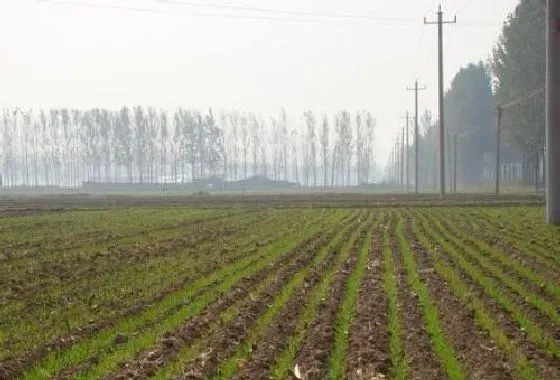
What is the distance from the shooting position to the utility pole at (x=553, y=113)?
24234mm

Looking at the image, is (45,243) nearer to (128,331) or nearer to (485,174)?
(128,331)

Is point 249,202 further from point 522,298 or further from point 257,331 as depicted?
point 257,331

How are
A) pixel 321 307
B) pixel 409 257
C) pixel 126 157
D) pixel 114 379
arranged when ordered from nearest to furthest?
pixel 114 379 → pixel 321 307 → pixel 409 257 → pixel 126 157

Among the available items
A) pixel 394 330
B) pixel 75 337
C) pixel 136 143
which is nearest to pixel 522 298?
pixel 394 330

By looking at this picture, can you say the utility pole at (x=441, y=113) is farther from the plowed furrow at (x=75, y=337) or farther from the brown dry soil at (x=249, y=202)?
the plowed furrow at (x=75, y=337)

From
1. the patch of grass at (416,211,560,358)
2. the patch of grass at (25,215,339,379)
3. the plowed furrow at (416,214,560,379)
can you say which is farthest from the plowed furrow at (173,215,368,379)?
the patch of grass at (416,211,560,358)

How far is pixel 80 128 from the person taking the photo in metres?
135

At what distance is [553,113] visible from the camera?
2439cm

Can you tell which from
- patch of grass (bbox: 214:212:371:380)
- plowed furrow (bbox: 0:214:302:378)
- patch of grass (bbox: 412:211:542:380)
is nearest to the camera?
patch of grass (bbox: 412:211:542:380)

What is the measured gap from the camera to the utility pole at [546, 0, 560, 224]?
24.2 metres

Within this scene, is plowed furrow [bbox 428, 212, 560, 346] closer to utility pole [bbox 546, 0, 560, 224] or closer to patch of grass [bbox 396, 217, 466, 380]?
patch of grass [bbox 396, 217, 466, 380]

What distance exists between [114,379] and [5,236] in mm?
17729

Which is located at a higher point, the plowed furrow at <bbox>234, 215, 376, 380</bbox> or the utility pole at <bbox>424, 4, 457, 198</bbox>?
the utility pole at <bbox>424, 4, 457, 198</bbox>

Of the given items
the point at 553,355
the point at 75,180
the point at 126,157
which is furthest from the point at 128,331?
the point at 75,180
